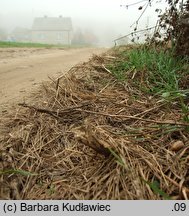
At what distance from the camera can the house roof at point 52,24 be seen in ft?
203

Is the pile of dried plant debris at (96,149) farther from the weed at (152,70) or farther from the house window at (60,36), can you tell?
the house window at (60,36)

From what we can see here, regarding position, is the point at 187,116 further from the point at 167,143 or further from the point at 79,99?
the point at 79,99

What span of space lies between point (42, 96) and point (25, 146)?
3.11 feet

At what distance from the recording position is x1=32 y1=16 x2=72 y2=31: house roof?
61844mm

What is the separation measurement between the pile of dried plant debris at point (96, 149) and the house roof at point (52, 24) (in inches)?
2393

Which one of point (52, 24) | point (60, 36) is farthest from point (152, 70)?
point (52, 24)

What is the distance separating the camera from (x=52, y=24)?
62625 millimetres

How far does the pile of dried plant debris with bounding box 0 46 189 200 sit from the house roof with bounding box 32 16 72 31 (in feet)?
199

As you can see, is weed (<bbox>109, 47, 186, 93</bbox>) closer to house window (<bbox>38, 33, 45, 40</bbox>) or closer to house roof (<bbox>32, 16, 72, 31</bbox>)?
house window (<bbox>38, 33, 45, 40</bbox>)

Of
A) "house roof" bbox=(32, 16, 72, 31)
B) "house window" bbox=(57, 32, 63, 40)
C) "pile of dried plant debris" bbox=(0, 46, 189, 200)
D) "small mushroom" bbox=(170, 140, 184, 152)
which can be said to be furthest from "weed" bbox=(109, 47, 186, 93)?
"house roof" bbox=(32, 16, 72, 31)

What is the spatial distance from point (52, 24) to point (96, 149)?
63.1m

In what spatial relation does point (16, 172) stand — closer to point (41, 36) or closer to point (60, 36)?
point (60, 36)

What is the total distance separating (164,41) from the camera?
13.4 feet

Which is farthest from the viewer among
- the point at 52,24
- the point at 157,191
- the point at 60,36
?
the point at 52,24
